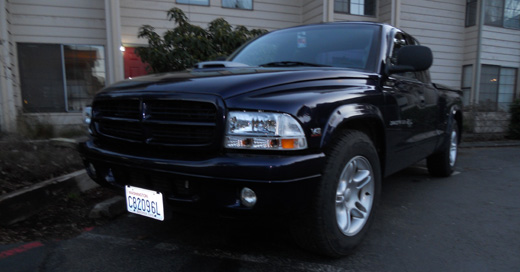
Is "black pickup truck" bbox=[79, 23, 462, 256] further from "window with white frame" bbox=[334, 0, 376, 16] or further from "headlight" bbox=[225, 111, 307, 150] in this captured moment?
"window with white frame" bbox=[334, 0, 376, 16]

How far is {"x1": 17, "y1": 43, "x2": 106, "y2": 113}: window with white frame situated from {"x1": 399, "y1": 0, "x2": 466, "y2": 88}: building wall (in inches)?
334

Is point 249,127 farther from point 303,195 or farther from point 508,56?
point 508,56

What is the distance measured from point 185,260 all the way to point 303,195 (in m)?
1.03

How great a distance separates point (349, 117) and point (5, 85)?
7107mm

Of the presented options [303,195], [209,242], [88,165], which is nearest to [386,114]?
[303,195]

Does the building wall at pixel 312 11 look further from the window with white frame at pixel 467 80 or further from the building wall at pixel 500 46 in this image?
the building wall at pixel 500 46

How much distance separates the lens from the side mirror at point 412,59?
116 inches

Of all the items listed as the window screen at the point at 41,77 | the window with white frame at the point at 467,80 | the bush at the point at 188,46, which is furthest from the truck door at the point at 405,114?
the window with white frame at the point at 467,80

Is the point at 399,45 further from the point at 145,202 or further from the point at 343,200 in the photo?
the point at 145,202

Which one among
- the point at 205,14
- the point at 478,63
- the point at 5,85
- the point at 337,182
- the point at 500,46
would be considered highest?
the point at 205,14

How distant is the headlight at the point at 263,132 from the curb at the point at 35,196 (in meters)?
2.21

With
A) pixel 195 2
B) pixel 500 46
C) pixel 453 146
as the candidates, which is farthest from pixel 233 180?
pixel 500 46

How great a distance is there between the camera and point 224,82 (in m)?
2.12

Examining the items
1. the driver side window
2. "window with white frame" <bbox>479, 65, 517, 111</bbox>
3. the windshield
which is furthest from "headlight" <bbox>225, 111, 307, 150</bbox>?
"window with white frame" <bbox>479, 65, 517, 111</bbox>
